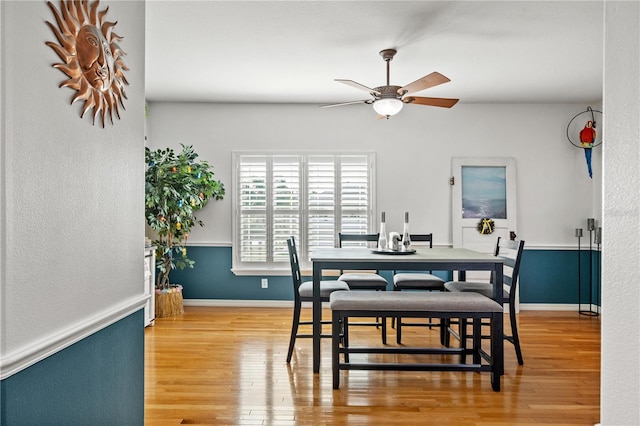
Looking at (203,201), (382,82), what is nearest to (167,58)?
(203,201)

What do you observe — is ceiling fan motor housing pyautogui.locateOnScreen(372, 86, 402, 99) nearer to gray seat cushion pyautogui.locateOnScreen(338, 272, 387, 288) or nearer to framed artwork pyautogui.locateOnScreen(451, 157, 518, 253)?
gray seat cushion pyautogui.locateOnScreen(338, 272, 387, 288)

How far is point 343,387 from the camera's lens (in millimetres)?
3031

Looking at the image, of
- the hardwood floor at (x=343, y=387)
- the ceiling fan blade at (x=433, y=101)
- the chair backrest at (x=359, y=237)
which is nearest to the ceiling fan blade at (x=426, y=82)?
the ceiling fan blade at (x=433, y=101)

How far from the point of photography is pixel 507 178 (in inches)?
220

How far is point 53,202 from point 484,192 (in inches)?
198

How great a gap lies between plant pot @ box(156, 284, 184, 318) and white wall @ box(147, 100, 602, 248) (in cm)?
80

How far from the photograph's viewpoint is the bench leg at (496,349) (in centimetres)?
299

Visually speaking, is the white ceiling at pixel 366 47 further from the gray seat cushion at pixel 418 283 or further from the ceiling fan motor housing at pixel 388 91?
the gray seat cushion at pixel 418 283

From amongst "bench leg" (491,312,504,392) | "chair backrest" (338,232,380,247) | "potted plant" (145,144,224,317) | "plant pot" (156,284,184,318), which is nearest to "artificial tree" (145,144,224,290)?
"potted plant" (145,144,224,317)

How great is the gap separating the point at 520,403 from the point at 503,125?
12.2 ft

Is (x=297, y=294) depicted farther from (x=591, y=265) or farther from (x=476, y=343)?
(x=591, y=265)

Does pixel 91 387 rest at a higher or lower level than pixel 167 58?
lower

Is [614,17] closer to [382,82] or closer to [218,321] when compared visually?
[382,82]

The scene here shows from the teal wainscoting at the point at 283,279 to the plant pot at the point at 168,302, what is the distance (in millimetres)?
479
